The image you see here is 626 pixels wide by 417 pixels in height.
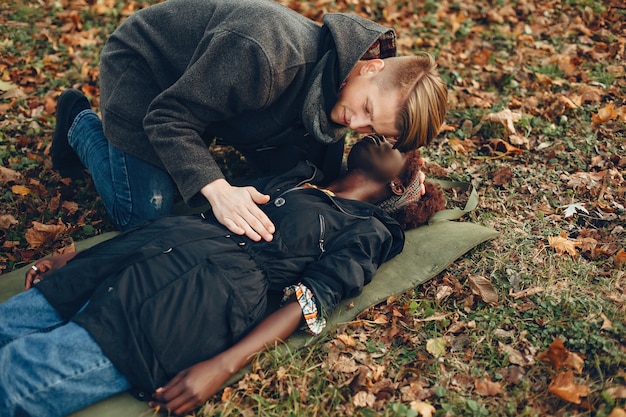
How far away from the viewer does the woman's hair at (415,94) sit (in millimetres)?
3252

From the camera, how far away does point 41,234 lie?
4039 mm

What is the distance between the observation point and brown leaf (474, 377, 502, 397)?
2961 mm

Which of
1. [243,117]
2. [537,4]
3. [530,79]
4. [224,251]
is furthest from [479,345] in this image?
[537,4]

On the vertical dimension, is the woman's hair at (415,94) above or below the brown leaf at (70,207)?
above

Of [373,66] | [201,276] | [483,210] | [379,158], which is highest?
[373,66]

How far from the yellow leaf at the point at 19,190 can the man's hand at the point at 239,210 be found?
1949 millimetres

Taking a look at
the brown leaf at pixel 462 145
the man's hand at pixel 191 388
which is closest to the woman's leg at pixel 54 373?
the man's hand at pixel 191 388

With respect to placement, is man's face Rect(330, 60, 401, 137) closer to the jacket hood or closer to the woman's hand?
the jacket hood

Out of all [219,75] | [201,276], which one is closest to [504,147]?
[219,75]

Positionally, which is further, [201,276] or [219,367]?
[201,276]

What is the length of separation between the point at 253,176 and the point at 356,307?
172cm

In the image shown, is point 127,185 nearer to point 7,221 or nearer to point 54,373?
point 7,221

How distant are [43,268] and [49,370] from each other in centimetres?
86

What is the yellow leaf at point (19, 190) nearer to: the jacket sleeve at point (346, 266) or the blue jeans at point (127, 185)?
the blue jeans at point (127, 185)
